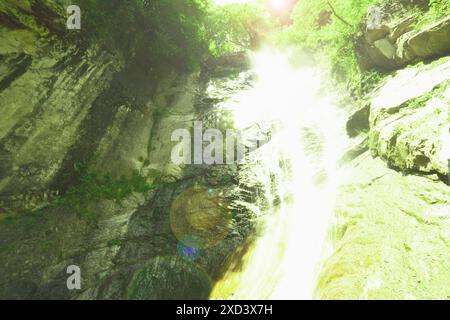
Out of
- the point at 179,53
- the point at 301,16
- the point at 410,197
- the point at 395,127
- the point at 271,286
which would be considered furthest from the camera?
the point at 301,16

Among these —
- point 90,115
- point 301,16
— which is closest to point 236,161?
point 90,115

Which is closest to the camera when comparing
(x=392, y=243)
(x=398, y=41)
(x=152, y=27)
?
(x=392, y=243)

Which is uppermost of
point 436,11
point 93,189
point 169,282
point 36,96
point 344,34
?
point 344,34

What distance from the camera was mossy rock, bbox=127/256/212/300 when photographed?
26.3 feet

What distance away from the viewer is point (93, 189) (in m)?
10.5

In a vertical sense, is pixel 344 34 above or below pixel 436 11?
above

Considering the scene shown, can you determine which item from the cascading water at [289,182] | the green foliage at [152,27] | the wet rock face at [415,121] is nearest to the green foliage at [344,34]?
the cascading water at [289,182]

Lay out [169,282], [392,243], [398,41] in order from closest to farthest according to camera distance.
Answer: [392,243], [169,282], [398,41]

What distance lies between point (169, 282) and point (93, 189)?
4.54m

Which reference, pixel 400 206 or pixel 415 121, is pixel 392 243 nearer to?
pixel 400 206

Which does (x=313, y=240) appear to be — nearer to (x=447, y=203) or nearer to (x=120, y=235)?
(x=447, y=203)

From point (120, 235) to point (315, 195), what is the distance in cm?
664

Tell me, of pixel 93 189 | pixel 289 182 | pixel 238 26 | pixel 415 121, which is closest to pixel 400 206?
pixel 415 121

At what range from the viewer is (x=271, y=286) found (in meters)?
7.18
